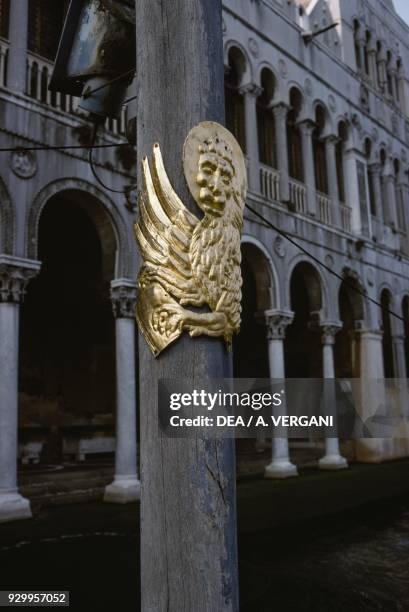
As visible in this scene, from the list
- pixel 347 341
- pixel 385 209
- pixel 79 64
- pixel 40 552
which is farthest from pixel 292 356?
pixel 79 64

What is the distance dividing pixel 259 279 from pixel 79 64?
1024 centimetres

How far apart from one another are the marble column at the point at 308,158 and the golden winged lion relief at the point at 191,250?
12694 mm

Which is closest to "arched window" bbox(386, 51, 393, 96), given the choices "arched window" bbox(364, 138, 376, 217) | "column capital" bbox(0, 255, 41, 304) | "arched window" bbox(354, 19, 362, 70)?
"arched window" bbox(354, 19, 362, 70)

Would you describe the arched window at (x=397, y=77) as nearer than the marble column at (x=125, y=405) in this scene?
No

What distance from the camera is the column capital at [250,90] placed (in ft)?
40.8

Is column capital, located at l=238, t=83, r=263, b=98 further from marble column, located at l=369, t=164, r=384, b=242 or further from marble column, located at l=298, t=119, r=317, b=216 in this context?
marble column, located at l=369, t=164, r=384, b=242

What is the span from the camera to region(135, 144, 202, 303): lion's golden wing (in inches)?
61.9

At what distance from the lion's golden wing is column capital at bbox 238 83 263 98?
1160cm

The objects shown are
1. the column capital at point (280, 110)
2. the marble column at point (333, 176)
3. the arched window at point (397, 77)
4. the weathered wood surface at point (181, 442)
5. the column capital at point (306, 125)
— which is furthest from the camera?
the arched window at point (397, 77)

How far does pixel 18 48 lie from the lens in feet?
27.4

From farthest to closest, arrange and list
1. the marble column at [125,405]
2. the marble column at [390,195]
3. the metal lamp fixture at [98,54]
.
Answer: the marble column at [390,195] < the marble column at [125,405] < the metal lamp fixture at [98,54]

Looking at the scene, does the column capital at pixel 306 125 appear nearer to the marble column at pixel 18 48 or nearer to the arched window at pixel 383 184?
the arched window at pixel 383 184

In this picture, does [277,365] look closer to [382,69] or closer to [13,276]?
[13,276]

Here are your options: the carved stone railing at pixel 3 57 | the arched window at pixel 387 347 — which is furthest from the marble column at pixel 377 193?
the carved stone railing at pixel 3 57
